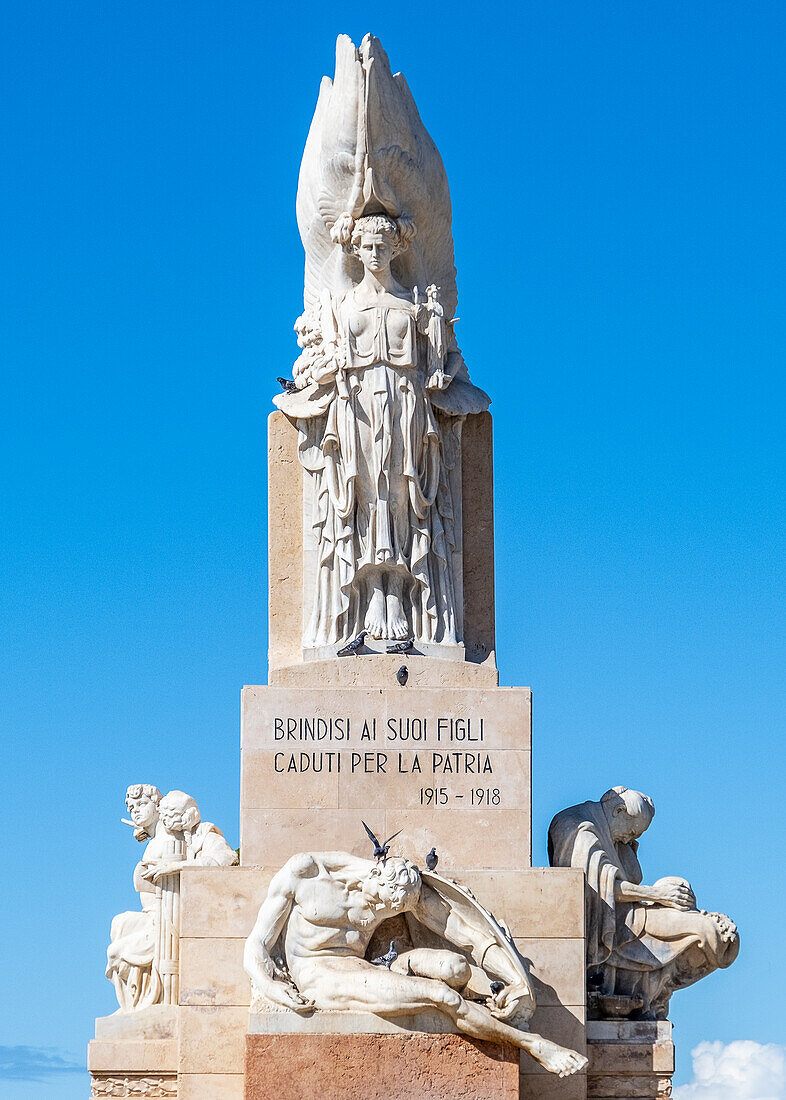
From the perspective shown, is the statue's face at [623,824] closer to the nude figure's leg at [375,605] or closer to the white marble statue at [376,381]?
the white marble statue at [376,381]

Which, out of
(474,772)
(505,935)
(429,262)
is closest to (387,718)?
(474,772)

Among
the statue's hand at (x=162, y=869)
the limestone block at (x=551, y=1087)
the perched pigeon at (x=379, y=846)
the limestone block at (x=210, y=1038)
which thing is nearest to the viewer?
the perched pigeon at (x=379, y=846)

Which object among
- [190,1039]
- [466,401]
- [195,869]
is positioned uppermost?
[466,401]

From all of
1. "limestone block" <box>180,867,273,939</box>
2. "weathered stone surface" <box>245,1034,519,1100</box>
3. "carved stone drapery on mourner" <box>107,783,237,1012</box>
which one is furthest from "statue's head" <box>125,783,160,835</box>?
"weathered stone surface" <box>245,1034,519,1100</box>

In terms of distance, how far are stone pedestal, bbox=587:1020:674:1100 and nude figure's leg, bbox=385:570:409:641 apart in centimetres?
401

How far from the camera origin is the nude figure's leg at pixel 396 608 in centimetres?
2484

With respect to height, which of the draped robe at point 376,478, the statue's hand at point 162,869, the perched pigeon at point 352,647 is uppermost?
the draped robe at point 376,478

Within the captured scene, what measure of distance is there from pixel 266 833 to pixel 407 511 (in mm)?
3386

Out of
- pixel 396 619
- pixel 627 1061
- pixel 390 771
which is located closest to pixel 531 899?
pixel 390 771

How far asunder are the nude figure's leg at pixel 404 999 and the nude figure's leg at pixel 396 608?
363cm

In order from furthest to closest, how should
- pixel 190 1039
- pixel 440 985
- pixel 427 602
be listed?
1. pixel 427 602
2. pixel 190 1039
3. pixel 440 985

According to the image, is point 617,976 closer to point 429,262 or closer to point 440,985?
point 440,985

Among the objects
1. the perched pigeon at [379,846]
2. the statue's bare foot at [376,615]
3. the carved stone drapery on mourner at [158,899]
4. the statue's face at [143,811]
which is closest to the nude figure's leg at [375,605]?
the statue's bare foot at [376,615]

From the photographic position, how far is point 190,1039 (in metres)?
23.5
